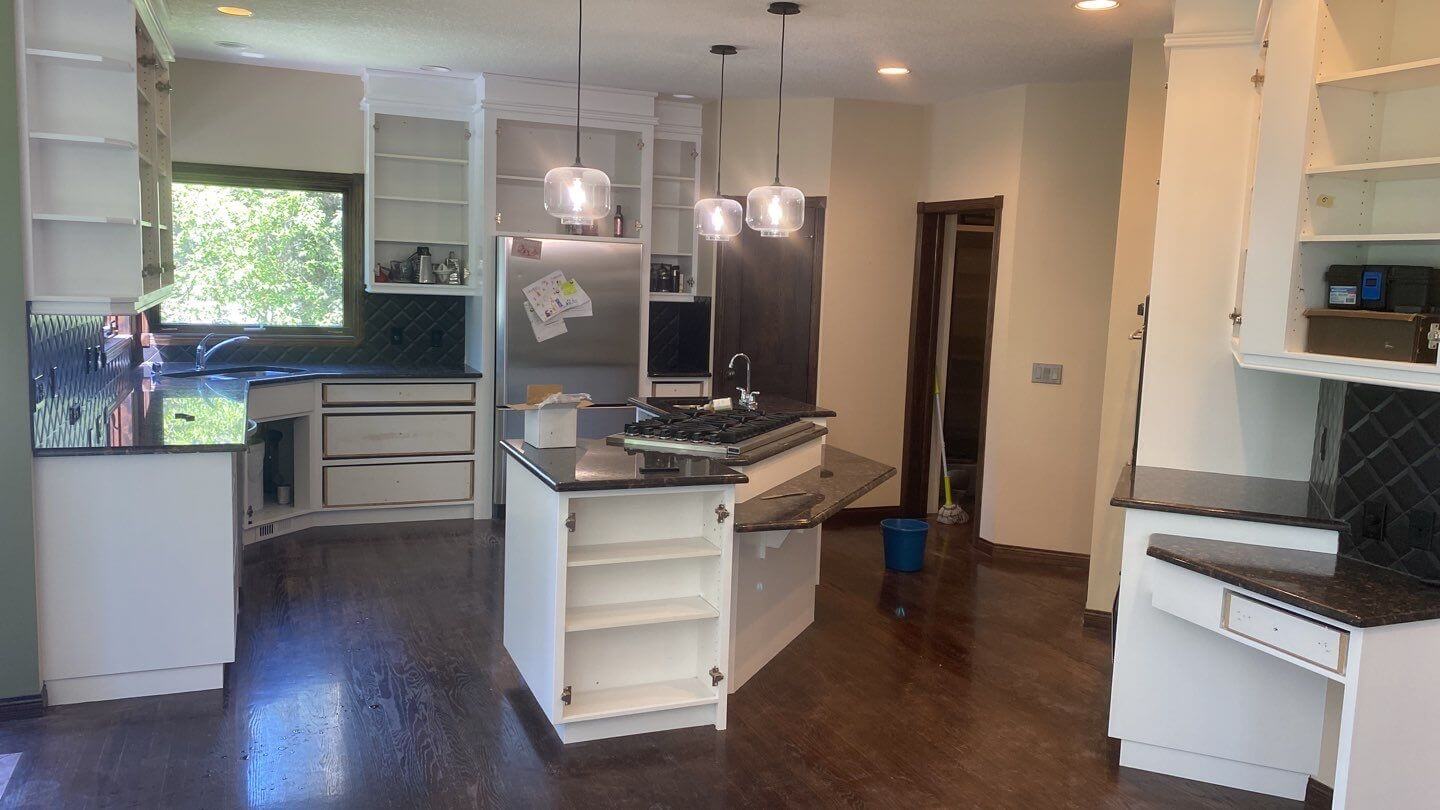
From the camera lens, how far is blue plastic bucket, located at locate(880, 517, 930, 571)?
5402 millimetres

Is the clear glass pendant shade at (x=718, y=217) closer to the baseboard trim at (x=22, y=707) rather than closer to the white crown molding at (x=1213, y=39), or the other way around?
the white crown molding at (x=1213, y=39)

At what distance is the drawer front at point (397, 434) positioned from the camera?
5.83 metres

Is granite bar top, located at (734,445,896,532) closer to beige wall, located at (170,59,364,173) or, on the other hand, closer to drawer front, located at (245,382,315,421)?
drawer front, located at (245,382,315,421)

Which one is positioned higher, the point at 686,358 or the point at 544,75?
the point at 544,75

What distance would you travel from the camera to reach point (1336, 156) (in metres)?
2.94

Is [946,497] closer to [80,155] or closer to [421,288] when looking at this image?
[421,288]

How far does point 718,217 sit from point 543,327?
6.40 ft

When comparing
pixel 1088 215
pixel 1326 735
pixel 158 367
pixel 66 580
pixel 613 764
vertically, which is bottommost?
pixel 613 764

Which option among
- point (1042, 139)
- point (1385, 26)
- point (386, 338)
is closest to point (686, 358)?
Result: point (386, 338)

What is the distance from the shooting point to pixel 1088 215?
18.5 ft

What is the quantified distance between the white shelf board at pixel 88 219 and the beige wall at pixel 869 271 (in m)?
3.93

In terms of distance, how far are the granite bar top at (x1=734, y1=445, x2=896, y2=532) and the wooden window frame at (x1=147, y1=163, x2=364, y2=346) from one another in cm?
329

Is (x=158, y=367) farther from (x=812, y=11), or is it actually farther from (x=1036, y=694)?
(x=1036, y=694)

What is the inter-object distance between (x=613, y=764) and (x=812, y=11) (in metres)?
3.11
